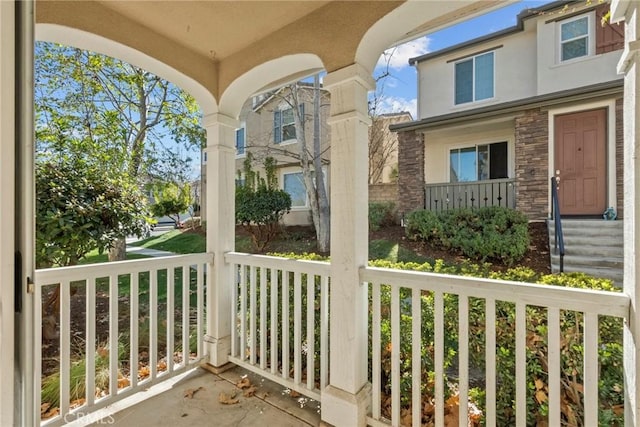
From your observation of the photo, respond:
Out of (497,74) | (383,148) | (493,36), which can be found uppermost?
(493,36)

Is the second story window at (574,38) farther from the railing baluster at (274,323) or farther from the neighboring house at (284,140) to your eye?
the railing baluster at (274,323)

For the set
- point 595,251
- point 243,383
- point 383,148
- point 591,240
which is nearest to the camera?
point 243,383

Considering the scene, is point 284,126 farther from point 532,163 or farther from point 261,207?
point 532,163

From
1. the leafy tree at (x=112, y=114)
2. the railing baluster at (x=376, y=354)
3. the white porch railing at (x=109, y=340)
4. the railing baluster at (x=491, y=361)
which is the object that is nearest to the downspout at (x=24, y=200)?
the white porch railing at (x=109, y=340)

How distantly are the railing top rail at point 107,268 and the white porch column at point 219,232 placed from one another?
0.56 ft

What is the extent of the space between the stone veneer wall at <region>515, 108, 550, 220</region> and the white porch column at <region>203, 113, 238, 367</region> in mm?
6474

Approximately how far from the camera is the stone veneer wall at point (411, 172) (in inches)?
318

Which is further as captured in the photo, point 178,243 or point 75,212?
point 178,243

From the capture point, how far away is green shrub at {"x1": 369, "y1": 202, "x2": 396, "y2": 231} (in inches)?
327

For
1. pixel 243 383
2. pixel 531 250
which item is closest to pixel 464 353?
pixel 243 383

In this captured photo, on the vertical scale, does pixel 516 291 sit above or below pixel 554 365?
above

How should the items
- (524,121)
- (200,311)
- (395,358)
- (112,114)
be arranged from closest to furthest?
(395,358) < (200,311) < (112,114) < (524,121)

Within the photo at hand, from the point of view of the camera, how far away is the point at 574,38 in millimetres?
6645

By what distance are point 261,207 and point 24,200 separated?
312 inches
